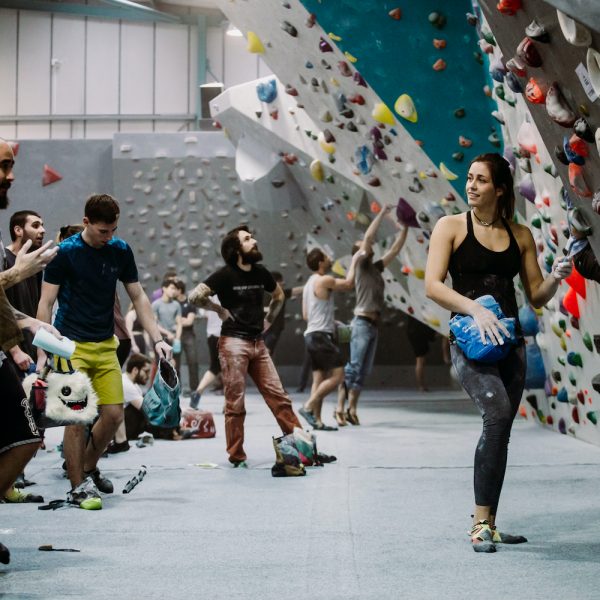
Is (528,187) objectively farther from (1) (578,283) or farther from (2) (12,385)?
(2) (12,385)

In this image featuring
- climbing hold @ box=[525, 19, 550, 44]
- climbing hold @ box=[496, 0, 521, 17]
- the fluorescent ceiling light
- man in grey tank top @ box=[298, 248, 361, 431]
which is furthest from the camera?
the fluorescent ceiling light

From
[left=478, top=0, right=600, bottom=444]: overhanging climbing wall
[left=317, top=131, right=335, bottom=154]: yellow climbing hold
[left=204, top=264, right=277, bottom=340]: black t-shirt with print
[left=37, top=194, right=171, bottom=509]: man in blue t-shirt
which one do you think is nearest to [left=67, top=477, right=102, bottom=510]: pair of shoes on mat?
[left=37, top=194, right=171, bottom=509]: man in blue t-shirt

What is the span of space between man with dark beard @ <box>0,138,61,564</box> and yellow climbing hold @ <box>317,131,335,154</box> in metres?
6.92

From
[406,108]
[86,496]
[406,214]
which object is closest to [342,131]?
[406,214]

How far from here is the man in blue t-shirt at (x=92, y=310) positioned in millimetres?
5324

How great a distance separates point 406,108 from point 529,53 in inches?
155

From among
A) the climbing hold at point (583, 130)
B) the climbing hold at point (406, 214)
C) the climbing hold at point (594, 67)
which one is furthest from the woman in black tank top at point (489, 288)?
the climbing hold at point (406, 214)

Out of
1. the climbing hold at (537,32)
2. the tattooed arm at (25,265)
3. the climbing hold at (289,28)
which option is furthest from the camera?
the climbing hold at (289,28)

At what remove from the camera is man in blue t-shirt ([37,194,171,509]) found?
5324 millimetres

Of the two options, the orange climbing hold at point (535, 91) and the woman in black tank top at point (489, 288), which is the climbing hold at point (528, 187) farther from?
the orange climbing hold at point (535, 91)

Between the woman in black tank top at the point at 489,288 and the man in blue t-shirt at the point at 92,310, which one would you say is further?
the man in blue t-shirt at the point at 92,310

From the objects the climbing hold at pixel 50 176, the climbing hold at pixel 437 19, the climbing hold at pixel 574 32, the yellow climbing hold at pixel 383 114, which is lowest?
Result: the climbing hold at pixel 574 32

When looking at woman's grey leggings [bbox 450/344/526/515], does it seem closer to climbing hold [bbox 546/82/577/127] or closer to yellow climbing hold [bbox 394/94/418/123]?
climbing hold [bbox 546/82/577/127]

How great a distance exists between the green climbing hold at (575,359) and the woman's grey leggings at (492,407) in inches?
133
